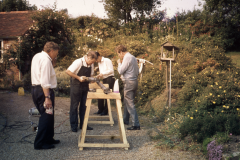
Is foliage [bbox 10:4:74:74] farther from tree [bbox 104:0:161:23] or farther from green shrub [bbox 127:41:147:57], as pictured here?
green shrub [bbox 127:41:147:57]

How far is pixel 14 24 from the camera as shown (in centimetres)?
1466

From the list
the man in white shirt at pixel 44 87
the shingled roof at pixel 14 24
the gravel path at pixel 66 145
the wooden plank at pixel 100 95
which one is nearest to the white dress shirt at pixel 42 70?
the man in white shirt at pixel 44 87

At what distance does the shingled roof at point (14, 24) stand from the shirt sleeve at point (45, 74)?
402 inches

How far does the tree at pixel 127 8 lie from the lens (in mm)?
15477

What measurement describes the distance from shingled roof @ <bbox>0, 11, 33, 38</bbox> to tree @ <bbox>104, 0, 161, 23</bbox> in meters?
5.66

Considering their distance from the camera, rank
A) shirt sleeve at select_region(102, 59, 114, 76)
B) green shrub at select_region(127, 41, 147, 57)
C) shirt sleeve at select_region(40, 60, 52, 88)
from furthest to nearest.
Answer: green shrub at select_region(127, 41, 147, 57), shirt sleeve at select_region(102, 59, 114, 76), shirt sleeve at select_region(40, 60, 52, 88)

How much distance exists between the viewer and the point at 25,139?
15.2 ft

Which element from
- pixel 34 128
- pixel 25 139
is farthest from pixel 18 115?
pixel 25 139

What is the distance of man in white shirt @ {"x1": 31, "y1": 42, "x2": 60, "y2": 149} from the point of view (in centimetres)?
373

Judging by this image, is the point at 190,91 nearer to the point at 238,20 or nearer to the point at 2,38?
the point at 238,20

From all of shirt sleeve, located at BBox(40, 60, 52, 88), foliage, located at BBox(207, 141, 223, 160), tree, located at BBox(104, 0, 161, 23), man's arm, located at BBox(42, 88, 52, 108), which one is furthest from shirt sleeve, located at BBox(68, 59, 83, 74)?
tree, located at BBox(104, 0, 161, 23)

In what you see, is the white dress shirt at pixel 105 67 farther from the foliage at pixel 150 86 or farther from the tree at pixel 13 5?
the tree at pixel 13 5

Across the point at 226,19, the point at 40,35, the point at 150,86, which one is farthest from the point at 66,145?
the point at 226,19

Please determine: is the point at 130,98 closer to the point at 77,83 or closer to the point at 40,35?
the point at 77,83
